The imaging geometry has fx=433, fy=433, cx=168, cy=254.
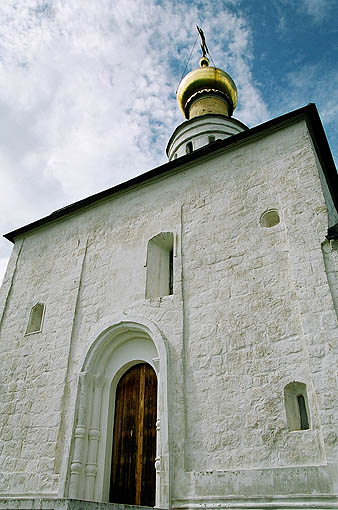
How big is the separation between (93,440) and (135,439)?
2.31 feet

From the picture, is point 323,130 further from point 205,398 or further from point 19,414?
point 19,414

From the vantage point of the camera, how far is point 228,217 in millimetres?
7402

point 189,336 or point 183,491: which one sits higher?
point 189,336

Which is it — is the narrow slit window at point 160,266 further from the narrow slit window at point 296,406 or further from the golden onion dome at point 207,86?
the golden onion dome at point 207,86

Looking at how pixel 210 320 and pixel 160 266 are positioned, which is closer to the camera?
pixel 210 320

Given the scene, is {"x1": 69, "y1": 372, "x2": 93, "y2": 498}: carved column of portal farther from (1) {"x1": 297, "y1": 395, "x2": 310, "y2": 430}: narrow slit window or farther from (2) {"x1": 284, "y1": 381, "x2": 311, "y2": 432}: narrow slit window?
(1) {"x1": 297, "y1": 395, "x2": 310, "y2": 430}: narrow slit window

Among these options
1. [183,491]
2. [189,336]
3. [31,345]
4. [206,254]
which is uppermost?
[206,254]

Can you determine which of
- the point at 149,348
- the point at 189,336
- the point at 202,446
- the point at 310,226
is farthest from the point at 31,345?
the point at 310,226

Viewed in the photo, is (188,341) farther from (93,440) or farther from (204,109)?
(204,109)

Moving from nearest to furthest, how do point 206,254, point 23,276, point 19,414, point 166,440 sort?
1. point 166,440
2. point 206,254
3. point 19,414
4. point 23,276

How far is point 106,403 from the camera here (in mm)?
7316

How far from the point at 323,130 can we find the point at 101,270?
190 inches

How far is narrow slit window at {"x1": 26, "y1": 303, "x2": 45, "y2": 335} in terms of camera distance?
9008 mm

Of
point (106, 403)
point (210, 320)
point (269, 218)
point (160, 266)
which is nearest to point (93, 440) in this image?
point (106, 403)
